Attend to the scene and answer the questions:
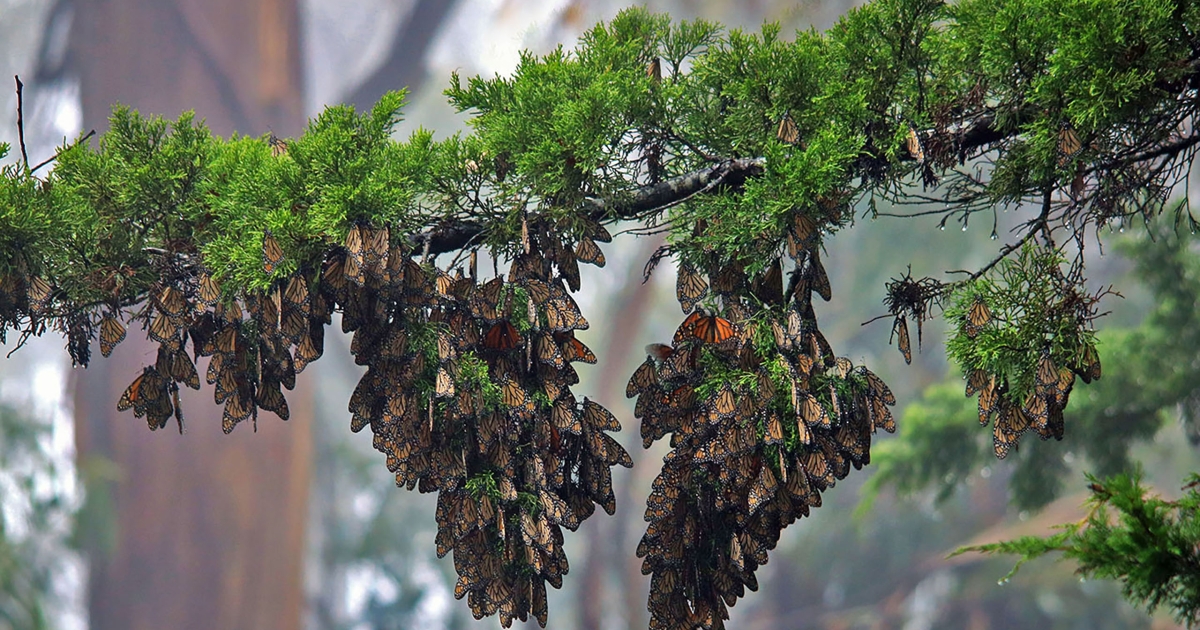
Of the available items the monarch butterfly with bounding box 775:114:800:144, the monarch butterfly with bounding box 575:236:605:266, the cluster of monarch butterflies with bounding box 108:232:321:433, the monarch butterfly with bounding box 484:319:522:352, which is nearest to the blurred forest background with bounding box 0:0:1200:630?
the monarch butterfly with bounding box 775:114:800:144

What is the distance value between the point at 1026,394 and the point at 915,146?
0.32 meters

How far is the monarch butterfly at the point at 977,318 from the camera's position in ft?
4.23

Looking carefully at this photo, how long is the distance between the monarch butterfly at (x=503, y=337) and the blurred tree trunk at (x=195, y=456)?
584 cm

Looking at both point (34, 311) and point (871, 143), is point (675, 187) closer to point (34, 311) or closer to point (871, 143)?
point (871, 143)

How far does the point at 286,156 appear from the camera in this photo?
4.39ft

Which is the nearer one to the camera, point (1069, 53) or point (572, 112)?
point (1069, 53)

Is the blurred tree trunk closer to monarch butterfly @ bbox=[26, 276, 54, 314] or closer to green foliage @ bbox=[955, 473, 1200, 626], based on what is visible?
monarch butterfly @ bbox=[26, 276, 54, 314]

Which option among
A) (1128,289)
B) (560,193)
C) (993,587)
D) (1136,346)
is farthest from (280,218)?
(1128,289)

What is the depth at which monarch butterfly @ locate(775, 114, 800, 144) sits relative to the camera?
1.32 metres

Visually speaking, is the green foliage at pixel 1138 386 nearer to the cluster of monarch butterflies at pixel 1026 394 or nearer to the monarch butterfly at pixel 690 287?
the cluster of monarch butterflies at pixel 1026 394

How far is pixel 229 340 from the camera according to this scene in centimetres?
137

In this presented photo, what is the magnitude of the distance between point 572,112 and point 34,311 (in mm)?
735

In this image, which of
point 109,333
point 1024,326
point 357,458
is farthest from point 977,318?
point 357,458

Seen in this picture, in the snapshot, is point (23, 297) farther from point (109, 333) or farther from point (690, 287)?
point (690, 287)
